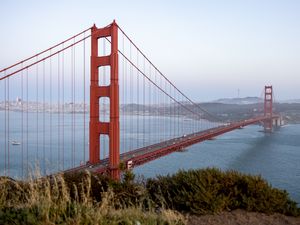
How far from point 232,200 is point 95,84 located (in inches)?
442

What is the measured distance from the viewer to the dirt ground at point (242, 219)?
438cm

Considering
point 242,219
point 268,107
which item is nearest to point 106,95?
point 242,219

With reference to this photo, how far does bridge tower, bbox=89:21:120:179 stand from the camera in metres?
14.3

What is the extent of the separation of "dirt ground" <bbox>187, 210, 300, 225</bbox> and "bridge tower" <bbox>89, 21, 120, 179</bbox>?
9.19 m

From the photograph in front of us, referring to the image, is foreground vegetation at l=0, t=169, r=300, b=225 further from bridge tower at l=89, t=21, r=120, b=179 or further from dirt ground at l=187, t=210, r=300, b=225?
bridge tower at l=89, t=21, r=120, b=179

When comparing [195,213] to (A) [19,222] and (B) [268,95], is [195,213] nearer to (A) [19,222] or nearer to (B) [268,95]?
(A) [19,222]

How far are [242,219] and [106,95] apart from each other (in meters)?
10.9

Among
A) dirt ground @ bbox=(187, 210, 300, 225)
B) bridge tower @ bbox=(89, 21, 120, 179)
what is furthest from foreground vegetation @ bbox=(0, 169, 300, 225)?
bridge tower @ bbox=(89, 21, 120, 179)

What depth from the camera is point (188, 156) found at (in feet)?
99.8

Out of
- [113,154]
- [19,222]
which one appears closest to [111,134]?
[113,154]

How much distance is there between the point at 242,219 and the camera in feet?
14.9

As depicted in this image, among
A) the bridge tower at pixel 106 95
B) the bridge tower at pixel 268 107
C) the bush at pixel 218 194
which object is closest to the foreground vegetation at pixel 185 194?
the bush at pixel 218 194

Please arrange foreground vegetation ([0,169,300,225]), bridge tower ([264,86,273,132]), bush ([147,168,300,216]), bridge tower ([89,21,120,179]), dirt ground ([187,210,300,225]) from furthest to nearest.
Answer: bridge tower ([264,86,273,132])
bridge tower ([89,21,120,179])
bush ([147,168,300,216])
dirt ground ([187,210,300,225])
foreground vegetation ([0,169,300,225])

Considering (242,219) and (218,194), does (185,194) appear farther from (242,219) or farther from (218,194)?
(242,219)
